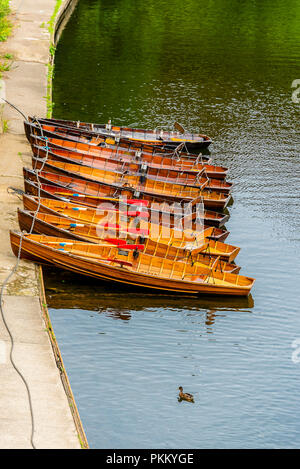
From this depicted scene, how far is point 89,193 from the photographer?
99.6 feet

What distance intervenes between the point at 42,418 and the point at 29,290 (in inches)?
270

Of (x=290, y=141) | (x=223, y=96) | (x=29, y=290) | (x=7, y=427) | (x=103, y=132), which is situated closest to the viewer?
(x=7, y=427)

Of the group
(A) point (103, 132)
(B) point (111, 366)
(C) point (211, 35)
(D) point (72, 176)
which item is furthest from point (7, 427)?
(C) point (211, 35)

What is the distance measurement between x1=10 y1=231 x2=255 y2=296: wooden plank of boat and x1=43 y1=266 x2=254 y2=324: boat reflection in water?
0.35m

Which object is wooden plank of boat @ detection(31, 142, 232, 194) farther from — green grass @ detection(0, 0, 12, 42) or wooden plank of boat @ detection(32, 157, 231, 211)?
green grass @ detection(0, 0, 12, 42)

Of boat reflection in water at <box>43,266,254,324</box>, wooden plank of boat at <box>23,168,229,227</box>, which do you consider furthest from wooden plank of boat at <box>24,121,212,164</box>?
boat reflection in water at <box>43,266,254,324</box>

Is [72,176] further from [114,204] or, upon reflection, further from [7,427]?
[7,427]

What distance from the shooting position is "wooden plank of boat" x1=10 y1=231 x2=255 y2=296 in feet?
82.1

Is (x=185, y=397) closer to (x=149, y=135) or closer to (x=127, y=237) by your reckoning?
(x=127, y=237)

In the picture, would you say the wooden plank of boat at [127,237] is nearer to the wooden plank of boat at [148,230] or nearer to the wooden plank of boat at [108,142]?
the wooden plank of boat at [148,230]

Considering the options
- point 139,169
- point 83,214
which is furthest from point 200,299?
point 139,169

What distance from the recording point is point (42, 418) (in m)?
17.1

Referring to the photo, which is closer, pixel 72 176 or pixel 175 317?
pixel 175 317

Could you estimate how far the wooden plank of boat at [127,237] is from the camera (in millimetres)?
26172
